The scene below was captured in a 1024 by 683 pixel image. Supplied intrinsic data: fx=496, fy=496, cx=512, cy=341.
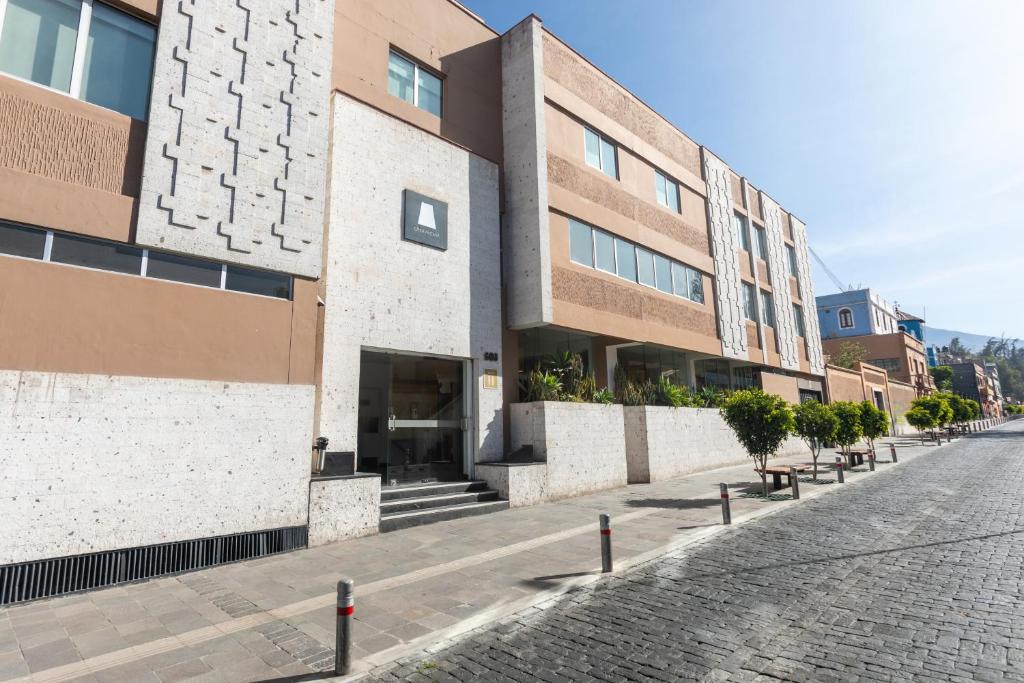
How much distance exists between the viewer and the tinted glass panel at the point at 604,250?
1675 cm

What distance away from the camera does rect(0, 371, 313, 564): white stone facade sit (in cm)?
640

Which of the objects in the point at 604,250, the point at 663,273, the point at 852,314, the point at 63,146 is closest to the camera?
the point at 63,146

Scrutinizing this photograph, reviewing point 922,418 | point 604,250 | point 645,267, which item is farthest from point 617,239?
point 922,418

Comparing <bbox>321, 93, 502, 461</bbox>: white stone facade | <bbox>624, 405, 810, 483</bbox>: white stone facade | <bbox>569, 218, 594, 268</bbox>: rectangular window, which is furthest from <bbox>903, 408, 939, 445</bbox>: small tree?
<bbox>321, 93, 502, 461</bbox>: white stone facade

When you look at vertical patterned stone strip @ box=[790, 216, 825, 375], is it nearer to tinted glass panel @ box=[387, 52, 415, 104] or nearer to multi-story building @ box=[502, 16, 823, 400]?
multi-story building @ box=[502, 16, 823, 400]

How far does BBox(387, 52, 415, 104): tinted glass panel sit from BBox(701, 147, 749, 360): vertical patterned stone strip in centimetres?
1549

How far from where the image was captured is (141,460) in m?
7.23

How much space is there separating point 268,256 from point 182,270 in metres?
1.37

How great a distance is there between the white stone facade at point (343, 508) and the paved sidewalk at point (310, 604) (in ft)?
0.85

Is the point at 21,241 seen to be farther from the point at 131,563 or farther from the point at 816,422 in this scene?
the point at 816,422

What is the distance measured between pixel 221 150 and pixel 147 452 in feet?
17.2

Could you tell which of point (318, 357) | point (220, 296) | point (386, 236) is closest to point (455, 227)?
point (386, 236)

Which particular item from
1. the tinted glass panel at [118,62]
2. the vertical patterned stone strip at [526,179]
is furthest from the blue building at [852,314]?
the tinted glass panel at [118,62]

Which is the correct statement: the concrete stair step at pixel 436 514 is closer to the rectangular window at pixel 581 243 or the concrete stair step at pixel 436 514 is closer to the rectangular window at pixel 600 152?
the rectangular window at pixel 581 243
